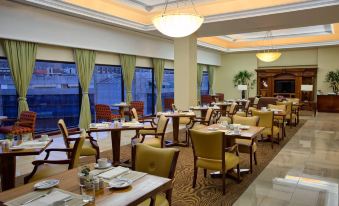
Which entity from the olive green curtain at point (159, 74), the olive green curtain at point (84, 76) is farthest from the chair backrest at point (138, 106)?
the olive green curtain at point (159, 74)

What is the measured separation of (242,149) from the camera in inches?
198

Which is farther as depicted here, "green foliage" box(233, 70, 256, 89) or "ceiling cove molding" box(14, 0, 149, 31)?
"green foliage" box(233, 70, 256, 89)

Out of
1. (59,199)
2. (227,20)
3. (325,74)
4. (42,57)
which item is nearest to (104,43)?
(42,57)

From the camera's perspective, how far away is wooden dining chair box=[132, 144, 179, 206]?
2.70m

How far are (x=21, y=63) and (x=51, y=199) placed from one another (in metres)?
6.21

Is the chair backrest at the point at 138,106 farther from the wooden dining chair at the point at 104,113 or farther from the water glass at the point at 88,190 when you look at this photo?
the water glass at the point at 88,190

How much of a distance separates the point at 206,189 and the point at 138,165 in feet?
5.51

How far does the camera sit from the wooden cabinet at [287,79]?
14.5 metres

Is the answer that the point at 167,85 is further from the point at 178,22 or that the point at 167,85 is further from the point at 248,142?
the point at 248,142

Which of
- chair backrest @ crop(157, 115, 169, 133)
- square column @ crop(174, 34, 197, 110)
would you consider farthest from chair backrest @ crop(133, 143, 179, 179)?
square column @ crop(174, 34, 197, 110)

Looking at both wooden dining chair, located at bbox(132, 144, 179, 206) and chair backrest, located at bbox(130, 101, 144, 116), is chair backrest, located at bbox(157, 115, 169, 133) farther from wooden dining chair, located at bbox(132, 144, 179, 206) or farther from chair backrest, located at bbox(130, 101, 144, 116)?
chair backrest, located at bbox(130, 101, 144, 116)

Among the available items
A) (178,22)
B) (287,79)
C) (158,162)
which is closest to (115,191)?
(158,162)

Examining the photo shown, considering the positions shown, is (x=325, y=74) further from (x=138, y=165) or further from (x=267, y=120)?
(x=138, y=165)

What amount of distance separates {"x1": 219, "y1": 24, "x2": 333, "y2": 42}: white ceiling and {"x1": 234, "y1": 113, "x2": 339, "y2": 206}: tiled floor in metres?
6.50
